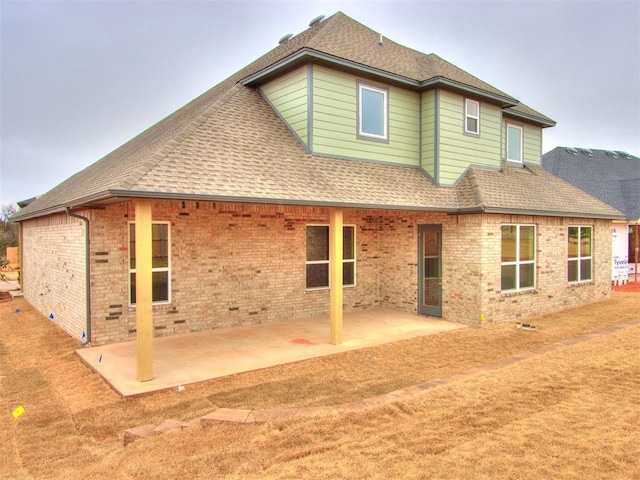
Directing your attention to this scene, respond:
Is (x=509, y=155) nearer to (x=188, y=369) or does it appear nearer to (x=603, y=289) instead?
(x=603, y=289)

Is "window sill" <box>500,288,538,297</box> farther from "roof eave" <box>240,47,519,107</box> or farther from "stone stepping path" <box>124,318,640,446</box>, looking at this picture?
"roof eave" <box>240,47,519,107</box>

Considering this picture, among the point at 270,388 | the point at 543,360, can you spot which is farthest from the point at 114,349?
the point at 543,360

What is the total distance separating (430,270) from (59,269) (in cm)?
913

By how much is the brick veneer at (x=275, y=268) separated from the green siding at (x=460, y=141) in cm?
151

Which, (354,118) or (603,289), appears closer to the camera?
(354,118)

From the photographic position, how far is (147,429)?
185 inches

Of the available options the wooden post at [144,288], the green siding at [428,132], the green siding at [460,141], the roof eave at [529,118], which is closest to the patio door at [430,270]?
the green siding at [460,141]

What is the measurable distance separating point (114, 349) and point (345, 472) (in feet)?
19.8

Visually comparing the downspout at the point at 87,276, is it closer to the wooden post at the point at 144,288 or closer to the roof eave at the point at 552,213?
the wooden post at the point at 144,288

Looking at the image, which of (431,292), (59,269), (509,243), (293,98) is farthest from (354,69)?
(59,269)

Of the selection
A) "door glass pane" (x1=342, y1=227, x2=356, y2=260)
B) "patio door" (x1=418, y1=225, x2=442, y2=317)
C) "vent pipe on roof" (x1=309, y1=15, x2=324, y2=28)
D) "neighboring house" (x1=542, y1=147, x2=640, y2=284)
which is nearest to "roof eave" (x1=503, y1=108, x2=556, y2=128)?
"patio door" (x1=418, y1=225, x2=442, y2=317)

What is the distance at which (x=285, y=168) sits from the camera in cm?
893

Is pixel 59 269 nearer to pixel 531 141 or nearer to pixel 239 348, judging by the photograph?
pixel 239 348

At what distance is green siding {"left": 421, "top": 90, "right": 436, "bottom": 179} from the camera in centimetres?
1156
